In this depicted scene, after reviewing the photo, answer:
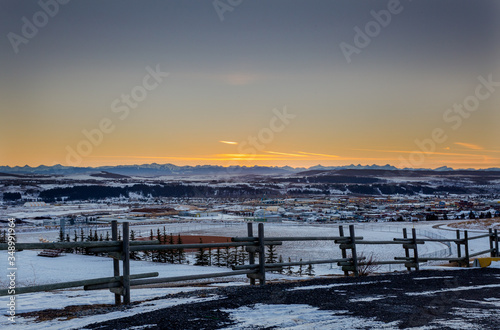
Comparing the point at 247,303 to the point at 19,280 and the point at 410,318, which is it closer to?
the point at 410,318

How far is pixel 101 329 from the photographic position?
713cm

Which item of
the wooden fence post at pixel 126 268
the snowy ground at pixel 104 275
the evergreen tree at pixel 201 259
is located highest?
the wooden fence post at pixel 126 268

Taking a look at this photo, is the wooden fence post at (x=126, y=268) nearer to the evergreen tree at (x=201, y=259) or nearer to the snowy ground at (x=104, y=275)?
the snowy ground at (x=104, y=275)

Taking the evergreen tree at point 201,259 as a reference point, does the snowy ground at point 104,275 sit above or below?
above

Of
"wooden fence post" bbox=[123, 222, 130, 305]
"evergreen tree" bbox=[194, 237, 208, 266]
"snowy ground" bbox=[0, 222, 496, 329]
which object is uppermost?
"wooden fence post" bbox=[123, 222, 130, 305]

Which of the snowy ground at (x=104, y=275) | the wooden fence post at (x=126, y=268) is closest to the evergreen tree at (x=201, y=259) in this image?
the snowy ground at (x=104, y=275)

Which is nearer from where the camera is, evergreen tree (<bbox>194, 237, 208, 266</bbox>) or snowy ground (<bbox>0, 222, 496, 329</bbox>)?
snowy ground (<bbox>0, 222, 496, 329</bbox>)

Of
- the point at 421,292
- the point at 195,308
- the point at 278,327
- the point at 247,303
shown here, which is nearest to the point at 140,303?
the point at 195,308

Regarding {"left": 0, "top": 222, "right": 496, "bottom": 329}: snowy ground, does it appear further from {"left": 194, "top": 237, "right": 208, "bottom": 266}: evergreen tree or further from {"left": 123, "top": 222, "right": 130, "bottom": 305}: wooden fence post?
{"left": 194, "top": 237, "right": 208, "bottom": 266}: evergreen tree

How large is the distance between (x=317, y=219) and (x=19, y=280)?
314ft

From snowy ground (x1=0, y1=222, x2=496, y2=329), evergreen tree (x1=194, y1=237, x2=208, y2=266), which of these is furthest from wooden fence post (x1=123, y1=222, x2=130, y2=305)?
evergreen tree (x1=194, y1=237, x2=208, y2=266)

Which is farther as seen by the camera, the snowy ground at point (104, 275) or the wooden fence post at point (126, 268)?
the wooden fence post at point (126, 268)

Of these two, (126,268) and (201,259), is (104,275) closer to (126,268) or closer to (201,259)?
(201,259)

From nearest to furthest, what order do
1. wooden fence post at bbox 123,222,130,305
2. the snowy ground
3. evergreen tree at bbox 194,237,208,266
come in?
the snowy ground < wooden fence post at bbox 123,222,130,305 < evergreen tree at bbox 194,237,208,266
